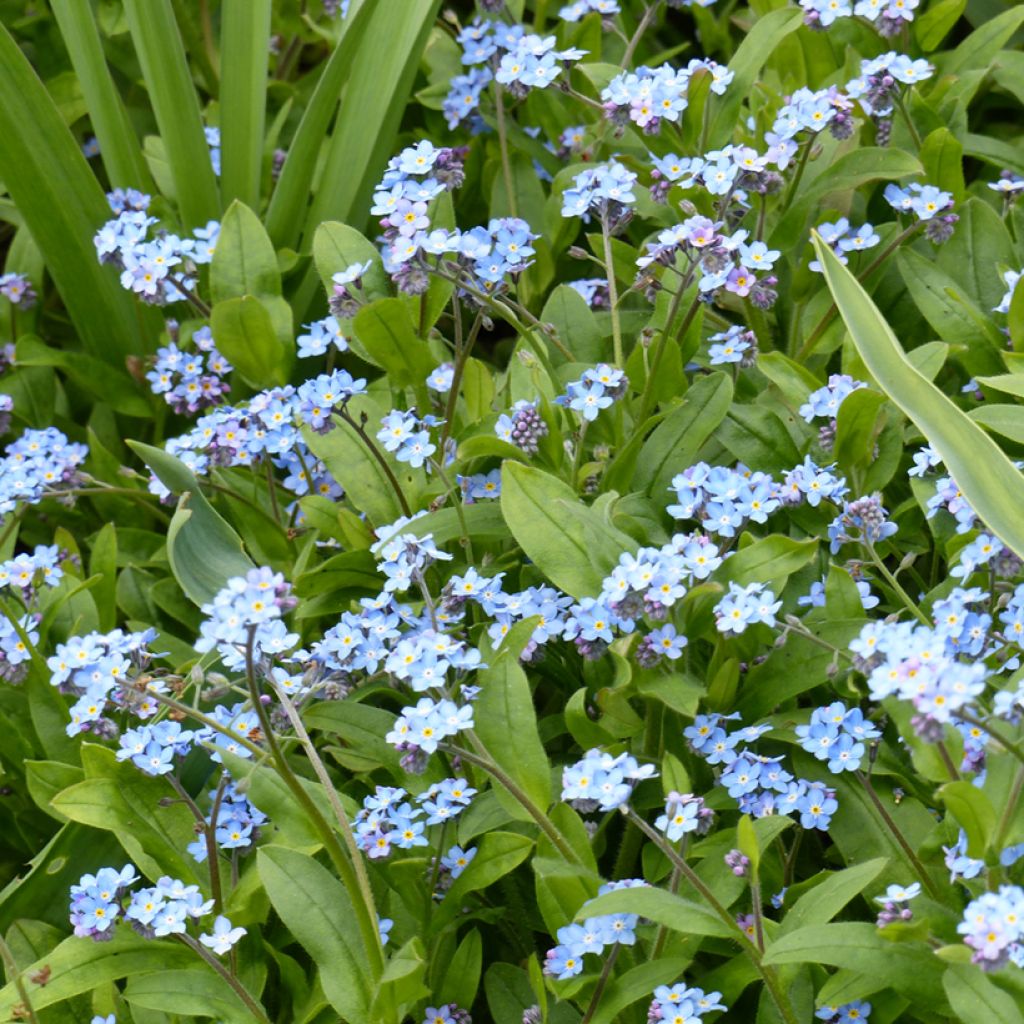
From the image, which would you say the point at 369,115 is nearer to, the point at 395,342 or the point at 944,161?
the point at 395,342

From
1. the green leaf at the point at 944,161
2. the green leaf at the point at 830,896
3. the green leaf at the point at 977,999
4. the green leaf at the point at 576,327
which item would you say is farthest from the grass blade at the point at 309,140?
the green leaf at the point at 977,999

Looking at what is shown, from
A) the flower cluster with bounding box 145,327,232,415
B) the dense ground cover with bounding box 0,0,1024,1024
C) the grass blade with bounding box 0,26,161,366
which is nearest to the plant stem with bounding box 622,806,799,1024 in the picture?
the dense ground cover with bounding box 0,0,1024,1024

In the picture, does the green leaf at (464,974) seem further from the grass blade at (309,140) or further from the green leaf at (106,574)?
the grass blade at (309,140)

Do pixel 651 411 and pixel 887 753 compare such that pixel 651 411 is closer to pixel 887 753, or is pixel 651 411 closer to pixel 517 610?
pixel 517 610

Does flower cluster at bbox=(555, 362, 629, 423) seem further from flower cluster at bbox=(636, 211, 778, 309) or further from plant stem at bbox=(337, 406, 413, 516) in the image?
plant stem at bbox=(337, 406, 413, 516)

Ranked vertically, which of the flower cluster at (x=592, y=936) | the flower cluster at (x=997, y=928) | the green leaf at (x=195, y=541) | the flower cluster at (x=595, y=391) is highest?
the flower cluster at (x=595, y=391)

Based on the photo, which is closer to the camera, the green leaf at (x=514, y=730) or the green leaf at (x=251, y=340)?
the green leaf at (x=514, y=730)
